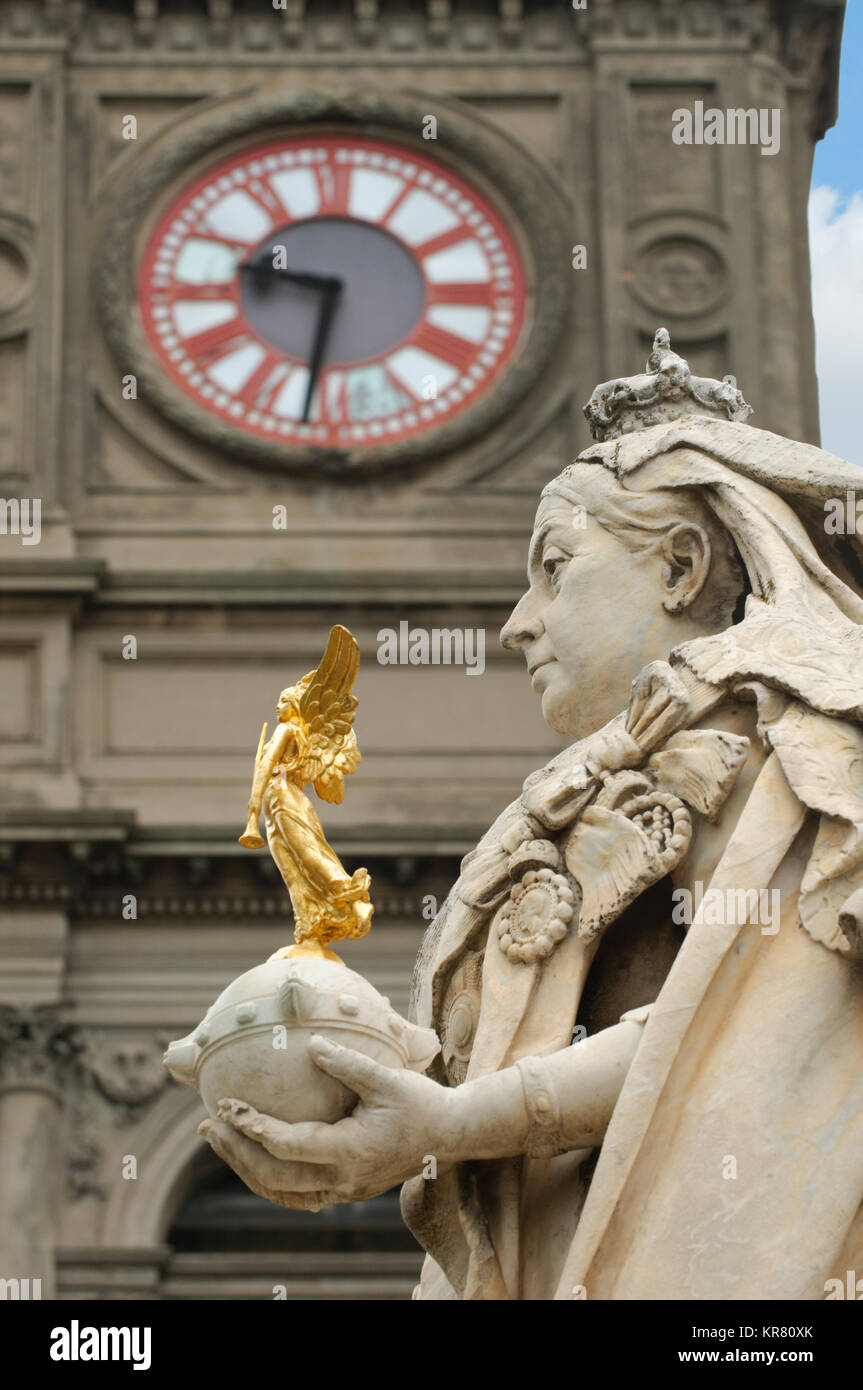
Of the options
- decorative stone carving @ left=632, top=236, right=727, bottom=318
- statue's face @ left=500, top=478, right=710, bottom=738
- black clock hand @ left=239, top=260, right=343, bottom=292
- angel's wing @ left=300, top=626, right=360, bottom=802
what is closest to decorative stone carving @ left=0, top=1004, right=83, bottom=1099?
black clock hand @ left=239, top=260, right=343, bottom=292

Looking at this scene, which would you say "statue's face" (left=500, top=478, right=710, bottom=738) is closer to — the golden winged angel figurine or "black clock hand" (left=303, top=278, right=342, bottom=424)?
the golden winged angel figurine

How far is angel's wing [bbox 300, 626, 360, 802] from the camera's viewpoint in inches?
151

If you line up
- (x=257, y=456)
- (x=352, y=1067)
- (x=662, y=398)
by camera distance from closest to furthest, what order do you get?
(x=352, y=1067) → (x=662, y=398) → (x=257, y=456)

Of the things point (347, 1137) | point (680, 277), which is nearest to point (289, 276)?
Answer: point (680, 277)

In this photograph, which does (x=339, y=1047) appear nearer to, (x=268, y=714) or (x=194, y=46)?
(x=268, y=714)

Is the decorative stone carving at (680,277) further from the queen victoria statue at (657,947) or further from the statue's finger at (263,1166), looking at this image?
the statue's finger at (263,1166)

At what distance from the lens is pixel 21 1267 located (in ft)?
46.6

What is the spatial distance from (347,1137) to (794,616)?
754 mm

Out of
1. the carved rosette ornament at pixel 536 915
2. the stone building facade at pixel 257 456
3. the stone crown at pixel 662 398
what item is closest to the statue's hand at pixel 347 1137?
the carved rosette ornament at pixel 536 915

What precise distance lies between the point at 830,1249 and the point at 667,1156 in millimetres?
184

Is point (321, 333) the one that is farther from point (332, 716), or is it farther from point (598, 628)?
point (332, 716)

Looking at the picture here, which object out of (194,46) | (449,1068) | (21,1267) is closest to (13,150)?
(194,46)

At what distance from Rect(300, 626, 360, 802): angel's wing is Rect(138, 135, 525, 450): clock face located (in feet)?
39.7

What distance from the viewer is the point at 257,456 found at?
1577 centimetres
